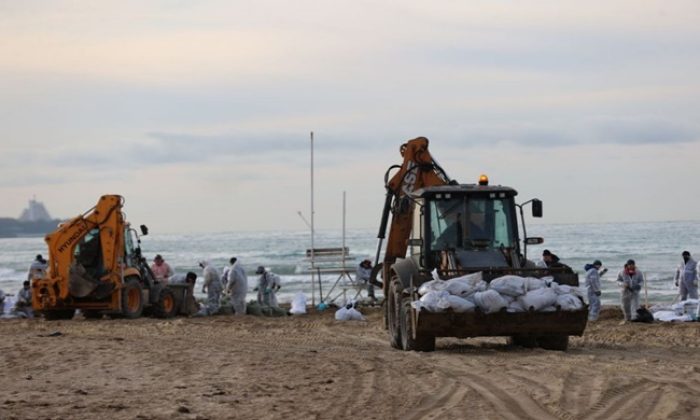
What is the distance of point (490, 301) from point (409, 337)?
1.50m

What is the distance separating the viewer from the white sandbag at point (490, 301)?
1464 centimetres

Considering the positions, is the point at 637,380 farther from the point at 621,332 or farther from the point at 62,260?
the point at 62,260

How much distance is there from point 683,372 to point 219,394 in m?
5.03

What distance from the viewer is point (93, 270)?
25.0m

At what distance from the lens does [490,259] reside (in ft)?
52.4

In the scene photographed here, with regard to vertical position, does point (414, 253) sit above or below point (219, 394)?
above

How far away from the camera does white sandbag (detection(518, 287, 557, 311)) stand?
14.7m

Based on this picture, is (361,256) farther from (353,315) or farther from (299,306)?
(353,315)

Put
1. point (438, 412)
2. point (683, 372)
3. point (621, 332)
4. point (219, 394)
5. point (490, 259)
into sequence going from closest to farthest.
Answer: point (438, 412), point (219, 394), point (683, 372), point (490, 259), point (621, 332)

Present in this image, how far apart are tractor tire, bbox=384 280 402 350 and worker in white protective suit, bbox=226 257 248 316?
962 centimetres

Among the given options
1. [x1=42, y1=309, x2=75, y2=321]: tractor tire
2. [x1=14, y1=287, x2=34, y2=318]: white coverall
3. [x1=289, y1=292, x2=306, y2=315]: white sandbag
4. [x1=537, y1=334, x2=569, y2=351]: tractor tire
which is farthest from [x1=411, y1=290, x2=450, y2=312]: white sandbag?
[x1=14, y1=287, x2=34, y2=318]: white coverall

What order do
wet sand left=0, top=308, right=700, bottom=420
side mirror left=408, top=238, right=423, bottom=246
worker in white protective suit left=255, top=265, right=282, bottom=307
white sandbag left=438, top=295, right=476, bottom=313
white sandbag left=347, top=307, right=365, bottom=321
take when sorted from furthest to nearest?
1. worker in white protective suit left=255, top=265, right=282, bottom=307
2. white sandbag left=347, top=307, right=365, bottom=321
3. side mirror left=408, top=238, right=423, bottom=246
4. white sandbag left=438, top=295, right=476, bottom=313
5. wet sand left=0, top=308, right=700, bottom=420

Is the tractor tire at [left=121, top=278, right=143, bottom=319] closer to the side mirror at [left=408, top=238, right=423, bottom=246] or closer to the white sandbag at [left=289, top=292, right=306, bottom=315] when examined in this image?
the white sandbag at [left=289, top=292, right=306, bottom=315]

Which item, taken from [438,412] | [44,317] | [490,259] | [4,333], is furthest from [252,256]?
[438,412]
